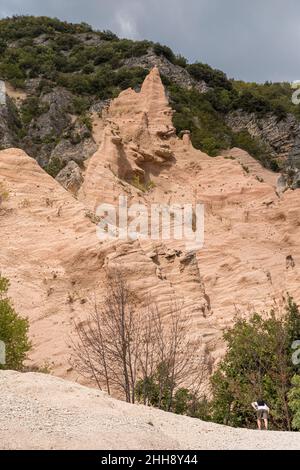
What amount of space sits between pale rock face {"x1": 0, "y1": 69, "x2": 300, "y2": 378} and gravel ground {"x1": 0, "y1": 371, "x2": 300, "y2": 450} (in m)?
8.26

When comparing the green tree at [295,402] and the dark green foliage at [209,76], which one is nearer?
the green tree at [295,402]

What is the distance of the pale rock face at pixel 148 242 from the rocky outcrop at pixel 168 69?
19.2 metres

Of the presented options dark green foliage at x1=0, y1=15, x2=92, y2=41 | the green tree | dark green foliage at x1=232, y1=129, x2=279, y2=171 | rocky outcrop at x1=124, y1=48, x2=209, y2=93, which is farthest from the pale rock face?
dark green foliage at x1=0, y1=15, x2=92, y2=41

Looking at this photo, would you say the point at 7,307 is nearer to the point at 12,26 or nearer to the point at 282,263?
the point at 282,263

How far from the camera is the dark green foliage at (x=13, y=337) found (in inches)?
807

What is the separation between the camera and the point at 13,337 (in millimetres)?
20797

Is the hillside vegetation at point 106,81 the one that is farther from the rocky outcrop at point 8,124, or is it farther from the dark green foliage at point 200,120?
the rocky outcrop at point 8,124

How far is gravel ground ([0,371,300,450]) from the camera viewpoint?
988cm

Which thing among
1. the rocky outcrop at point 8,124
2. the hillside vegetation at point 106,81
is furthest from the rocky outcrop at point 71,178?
the hillside vegetation at point 106,81

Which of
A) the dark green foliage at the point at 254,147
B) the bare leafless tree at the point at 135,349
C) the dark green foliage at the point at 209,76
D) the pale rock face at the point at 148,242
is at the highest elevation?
the dark green foliage at the point at 209,76

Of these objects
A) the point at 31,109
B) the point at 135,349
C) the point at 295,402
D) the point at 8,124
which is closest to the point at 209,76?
the point at 31,109

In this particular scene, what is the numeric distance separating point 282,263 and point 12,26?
59.0 meters

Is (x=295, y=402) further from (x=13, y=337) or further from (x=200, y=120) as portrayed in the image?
(x=200, y=120)
